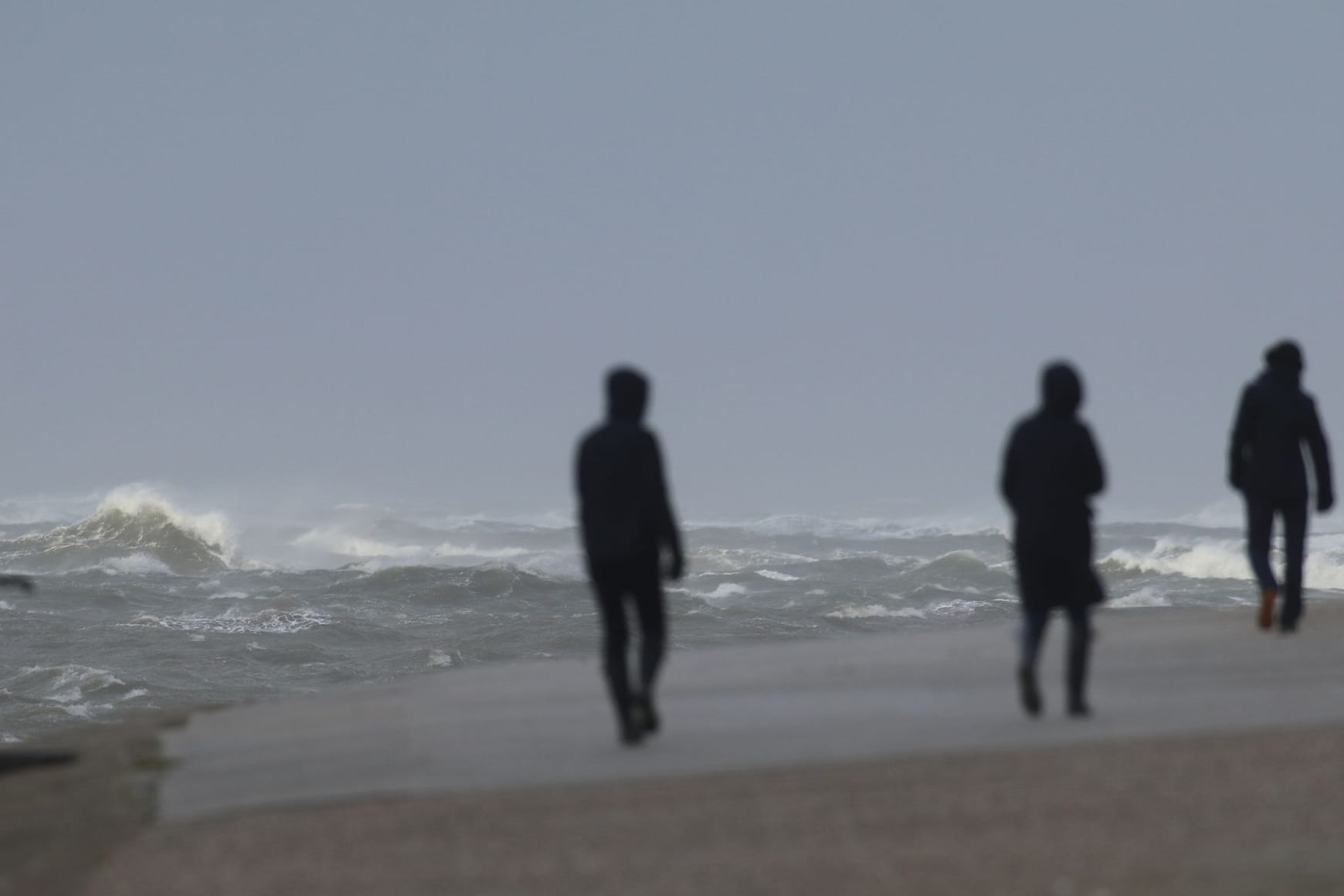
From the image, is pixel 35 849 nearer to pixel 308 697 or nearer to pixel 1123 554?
pixel 308 697

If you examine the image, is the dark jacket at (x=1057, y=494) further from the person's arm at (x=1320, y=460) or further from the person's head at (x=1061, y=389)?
→ the person's arm at (x=1320, y=460)

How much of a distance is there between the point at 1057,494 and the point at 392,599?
175 feet

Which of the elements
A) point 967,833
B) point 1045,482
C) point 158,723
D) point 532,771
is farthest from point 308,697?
point 967,833

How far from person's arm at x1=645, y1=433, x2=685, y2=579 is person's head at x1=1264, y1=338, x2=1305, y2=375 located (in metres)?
5.65

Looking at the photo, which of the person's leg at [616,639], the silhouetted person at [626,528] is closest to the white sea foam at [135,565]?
the person's leg at [616,639]

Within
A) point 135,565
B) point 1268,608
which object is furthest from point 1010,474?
point 135,565

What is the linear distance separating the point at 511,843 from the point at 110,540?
92226 mm

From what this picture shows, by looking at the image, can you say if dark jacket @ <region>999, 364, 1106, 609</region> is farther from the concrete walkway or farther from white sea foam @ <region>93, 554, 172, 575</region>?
white sea foam @ <region>93, 554, 172, 575</region>

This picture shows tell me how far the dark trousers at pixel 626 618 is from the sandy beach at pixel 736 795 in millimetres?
355

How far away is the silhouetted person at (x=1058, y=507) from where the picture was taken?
10.2m

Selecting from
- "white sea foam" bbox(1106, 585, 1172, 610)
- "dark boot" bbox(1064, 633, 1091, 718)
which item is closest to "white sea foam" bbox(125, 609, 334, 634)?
"white sea foam" bbox(1106, 585, 1172, 610)

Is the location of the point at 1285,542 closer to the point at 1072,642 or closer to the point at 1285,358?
the point at 1285,358

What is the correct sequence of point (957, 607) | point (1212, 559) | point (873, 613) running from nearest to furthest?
point (873, 613), point (957, 607), point (1212, 559)

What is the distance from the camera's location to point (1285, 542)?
14000mm
